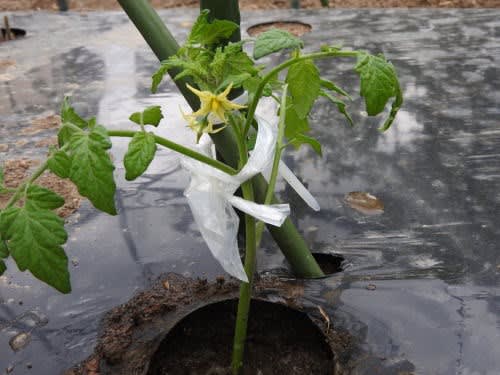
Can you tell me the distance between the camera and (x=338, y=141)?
1.85m

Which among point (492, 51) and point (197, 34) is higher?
point (197, 34)

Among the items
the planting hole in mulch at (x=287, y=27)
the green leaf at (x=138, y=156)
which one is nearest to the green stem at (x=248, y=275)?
the green leaf at (x=138, y=156)

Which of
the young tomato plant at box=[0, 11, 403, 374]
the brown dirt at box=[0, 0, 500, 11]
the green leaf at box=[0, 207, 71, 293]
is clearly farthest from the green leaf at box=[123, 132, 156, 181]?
the brown dirt at box=[0, 0, 500, 11]

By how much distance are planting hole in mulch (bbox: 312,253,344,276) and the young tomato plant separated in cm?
44

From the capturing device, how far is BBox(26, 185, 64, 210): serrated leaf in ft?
2.17

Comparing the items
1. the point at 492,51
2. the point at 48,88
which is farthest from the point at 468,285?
the point at 48,88

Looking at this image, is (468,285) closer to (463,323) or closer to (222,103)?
(463,323)

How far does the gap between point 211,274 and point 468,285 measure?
0.61 meters

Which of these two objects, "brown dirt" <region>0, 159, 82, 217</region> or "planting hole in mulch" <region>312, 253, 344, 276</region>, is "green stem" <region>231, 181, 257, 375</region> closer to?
"planting hole in mulch" <region>312, 253, 344, 276</region>

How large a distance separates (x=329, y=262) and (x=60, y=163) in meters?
0.86

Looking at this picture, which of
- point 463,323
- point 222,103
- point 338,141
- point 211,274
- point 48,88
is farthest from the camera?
point 48,88

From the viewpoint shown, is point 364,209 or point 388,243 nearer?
point 388,243

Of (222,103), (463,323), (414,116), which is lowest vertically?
(463,323)

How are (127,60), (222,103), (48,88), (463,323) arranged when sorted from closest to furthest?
(222,103) < (463,323) < (48,88) < (127,60)
